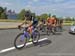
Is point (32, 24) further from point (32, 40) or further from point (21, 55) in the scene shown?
point (21, 55)

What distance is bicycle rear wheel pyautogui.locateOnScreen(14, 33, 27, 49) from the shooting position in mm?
11117

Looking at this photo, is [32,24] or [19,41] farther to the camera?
[32,24]

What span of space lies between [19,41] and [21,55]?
1767mm

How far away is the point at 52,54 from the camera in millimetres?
9953

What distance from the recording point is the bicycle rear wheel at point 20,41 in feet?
36.5

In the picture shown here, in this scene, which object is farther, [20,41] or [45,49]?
[45,49]

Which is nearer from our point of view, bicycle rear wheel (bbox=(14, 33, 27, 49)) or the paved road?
the paved road

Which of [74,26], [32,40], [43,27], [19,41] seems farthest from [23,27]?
[74,26]

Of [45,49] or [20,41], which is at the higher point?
[20,41]

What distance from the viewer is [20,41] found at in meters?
11.2

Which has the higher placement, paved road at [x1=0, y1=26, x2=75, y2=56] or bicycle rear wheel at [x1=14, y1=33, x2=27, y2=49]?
bicycle rear wheel at [x1=14, y1=33, x2=27, y2=49]

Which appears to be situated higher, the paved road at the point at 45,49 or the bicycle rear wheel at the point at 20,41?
the bicycle rear wheel at the point at 20,41

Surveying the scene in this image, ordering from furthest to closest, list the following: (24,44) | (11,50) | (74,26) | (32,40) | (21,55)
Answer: (74,26) < (32,40) < (24,44) < (11,50) < (21,55)

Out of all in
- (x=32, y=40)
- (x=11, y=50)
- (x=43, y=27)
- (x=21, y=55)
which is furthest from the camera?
(x=43, y=27)
